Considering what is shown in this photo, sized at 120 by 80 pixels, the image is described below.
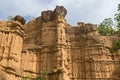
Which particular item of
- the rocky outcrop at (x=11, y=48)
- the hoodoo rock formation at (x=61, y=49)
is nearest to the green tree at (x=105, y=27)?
the hoodoo rock formation at (x=61, y=49)

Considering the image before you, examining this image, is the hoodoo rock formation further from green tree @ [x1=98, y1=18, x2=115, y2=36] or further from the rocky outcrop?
green tree @ [x1=98, y1=18, x2=115, y2=36]

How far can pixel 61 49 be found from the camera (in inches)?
1441

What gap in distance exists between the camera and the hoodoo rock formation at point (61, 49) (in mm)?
34719

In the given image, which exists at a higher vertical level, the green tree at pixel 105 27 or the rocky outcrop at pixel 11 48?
the green tree at pixel 105 27

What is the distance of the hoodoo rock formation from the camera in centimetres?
3472

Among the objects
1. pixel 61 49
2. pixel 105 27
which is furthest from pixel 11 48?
pixel 105 27

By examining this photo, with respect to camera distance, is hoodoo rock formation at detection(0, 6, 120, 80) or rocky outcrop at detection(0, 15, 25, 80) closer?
rocky outcrop at detection(0, 15, 25, 80)

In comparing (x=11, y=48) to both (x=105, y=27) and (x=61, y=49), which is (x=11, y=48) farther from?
(x=105, y=27)

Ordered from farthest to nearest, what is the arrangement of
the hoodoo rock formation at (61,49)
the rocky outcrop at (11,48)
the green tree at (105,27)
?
1. the green tree at (105,27)
2. the hoodoo rock formation at (61,49)
3. the rocky outcrop at (11,48)

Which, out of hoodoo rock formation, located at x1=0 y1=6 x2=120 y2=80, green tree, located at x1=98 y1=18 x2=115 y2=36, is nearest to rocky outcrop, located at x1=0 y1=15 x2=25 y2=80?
hoodoo rock formation, located at x1=0 y1=6 x2=120 y2=80

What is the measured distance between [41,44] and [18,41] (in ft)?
21.3

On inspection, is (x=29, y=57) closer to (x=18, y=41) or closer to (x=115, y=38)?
(x=18, y=41)

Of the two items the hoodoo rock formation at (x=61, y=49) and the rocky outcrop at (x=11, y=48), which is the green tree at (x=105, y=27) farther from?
the rocky outcrop at (x=11, y=48)

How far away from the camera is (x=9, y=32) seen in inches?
1280
